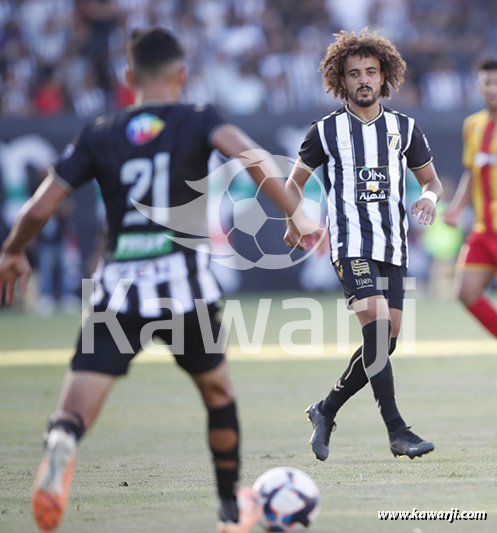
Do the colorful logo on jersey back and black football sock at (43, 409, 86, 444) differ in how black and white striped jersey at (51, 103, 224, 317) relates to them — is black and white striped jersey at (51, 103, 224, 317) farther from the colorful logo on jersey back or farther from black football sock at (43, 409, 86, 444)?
black football sock at (43, 409, 86, 444)

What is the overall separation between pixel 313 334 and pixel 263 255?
29.3ft

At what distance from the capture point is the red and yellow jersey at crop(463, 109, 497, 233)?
31.5 feet

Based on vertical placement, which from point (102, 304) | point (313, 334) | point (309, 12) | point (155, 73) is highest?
point (309, 12)

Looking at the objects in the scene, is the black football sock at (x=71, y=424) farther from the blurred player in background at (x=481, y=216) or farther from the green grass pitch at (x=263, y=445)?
the blurred player in background at (x=481, y=216)

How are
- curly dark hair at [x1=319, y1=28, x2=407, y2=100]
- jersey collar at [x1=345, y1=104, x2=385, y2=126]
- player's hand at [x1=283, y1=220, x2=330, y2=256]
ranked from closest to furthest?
player's hand at [x1=283, y1=220, x2=330, y2=256], jersey collar at [x1=345, y1=104, x2=385, y2=126], curly dark hair at [x1=319, y1=28, x2=407, y2=100]

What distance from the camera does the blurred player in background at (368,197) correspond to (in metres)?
6.46

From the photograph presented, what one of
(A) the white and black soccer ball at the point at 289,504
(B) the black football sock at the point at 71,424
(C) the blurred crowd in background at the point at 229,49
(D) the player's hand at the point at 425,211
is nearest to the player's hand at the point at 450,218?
(D) the player's hand at the point at 425,211

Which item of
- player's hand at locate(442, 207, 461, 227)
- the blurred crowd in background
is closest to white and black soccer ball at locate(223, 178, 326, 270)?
the blurred crowd in background

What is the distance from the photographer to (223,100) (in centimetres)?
2248

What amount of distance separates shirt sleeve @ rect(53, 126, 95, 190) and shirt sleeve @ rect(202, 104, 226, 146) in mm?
512

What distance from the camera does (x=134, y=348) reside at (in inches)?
181

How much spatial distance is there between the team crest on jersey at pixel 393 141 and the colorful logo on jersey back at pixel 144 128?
2.45 meters

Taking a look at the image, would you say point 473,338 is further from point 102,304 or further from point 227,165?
point 102,304

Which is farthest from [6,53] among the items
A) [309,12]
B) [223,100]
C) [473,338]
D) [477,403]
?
[477,403]
